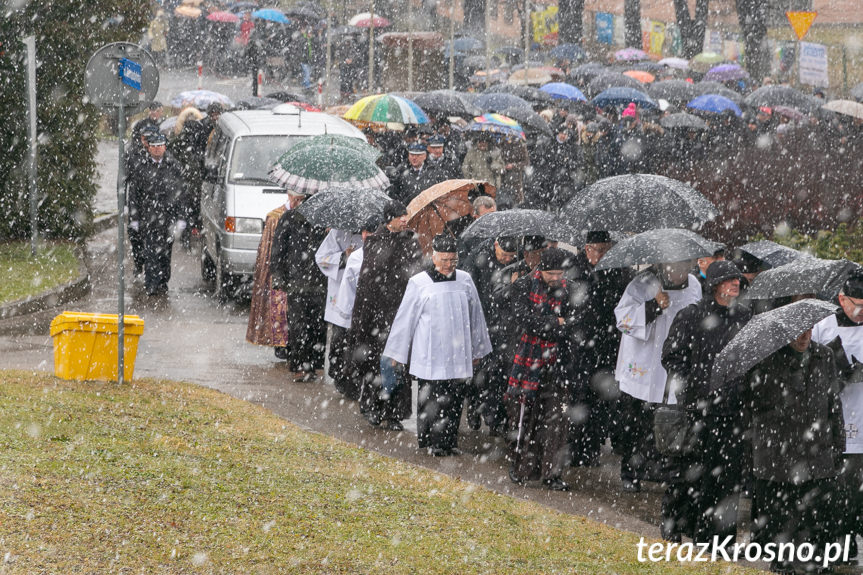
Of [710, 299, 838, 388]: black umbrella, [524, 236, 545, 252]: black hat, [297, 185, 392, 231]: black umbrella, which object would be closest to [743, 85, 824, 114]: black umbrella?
[297, 185, 392, 231]: black umbrella

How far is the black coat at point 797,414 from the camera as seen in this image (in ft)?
23.4

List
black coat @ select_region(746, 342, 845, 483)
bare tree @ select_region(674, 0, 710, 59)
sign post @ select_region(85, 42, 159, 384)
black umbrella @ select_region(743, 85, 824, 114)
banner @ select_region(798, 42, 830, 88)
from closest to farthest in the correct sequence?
1. black coat @ select_region(746, 342, 845, 483)
2. sign post @ select_region(85, 42, 159, 384)
3. black umbrella @ select_region(743, 85, 824, 114)
4. banner @ select_region(798, 42, 830, 88)
5. bare tree @ select_region(674, 0, 710, 59)

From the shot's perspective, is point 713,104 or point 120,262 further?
point 713,104

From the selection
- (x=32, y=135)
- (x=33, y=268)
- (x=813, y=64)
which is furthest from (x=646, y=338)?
(x=813, y=64)

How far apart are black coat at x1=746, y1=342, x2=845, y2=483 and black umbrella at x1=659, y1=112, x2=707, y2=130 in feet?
52.3

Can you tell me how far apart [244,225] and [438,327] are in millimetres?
6202

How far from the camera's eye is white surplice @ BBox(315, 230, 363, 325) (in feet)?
37.9

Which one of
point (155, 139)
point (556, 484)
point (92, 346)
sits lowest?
point (556, 484)

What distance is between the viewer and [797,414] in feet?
23.5

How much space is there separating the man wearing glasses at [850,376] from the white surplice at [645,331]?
1465 millimetres

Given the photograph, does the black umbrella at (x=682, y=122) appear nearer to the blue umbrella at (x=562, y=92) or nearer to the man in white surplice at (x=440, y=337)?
the blue umbrella at (x=562, y=92)

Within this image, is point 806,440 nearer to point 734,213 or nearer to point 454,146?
point 734,213

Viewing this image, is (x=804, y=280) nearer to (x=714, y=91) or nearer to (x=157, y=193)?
(x=157, y=193)

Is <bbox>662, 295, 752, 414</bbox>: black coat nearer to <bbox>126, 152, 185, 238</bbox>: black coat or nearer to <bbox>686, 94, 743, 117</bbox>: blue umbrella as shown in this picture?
<bbox>126, 152, 185, 238</bbox>: black coat
